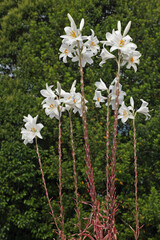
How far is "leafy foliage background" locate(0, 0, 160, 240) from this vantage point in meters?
4.79

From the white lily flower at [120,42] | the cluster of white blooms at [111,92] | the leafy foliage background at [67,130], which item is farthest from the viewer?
the leafy foliage background at [67,130]

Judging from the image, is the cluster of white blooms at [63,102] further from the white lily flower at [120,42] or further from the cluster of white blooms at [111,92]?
the white lily flower at [120,42]

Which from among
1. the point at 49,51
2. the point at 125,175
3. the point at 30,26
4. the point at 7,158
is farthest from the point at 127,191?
the point at 30,26

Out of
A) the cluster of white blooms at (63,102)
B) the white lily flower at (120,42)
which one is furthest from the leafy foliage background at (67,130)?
the white lily flower at (120,42)

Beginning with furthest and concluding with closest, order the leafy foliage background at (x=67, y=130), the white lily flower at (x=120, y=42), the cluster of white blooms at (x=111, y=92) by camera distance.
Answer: the leafy foliage background at (x=67, y=130) < the cluster of white blooms at (x=111, y=92) < the white lily flower at (x=120, y=42)

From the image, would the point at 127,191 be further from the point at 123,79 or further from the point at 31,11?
the point at 31,11

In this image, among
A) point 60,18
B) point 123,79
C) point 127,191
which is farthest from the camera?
point 60,18

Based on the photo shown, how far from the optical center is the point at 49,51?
5934 millimetres

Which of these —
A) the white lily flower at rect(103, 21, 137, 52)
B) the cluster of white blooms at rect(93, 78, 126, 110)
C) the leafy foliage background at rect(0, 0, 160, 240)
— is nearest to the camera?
the white lily flower at rect(103, 21, 137, 52)

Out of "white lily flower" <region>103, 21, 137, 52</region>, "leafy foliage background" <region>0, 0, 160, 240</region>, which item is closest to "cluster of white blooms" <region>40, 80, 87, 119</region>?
"white lily flower" <region>103, 21, 137, 52</region>

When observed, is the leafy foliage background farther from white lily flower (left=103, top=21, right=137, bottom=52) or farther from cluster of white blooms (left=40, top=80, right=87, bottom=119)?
white lily flower (left=103, top=21, right=137, bottom=52)

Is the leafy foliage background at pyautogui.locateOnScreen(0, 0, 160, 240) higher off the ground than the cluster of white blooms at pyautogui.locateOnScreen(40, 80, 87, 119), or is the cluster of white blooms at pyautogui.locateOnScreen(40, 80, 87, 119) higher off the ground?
the leafy foliage background at pyautogui.locateOnScreen(0, 0, 160, 240)

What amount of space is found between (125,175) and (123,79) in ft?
5.89

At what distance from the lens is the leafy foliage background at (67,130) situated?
4785 mm
